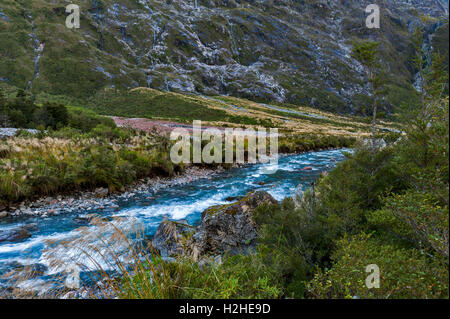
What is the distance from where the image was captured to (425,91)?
4.86 m

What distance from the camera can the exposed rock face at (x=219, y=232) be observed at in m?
6.28

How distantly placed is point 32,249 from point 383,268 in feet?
28.7

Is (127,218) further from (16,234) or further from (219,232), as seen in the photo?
(16,234)

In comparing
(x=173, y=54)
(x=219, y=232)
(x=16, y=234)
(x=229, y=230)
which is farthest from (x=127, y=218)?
(x=173, y=54)

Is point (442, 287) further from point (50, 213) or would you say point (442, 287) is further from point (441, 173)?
point (50, 213)

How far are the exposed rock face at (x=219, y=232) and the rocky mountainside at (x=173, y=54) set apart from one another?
85.8m

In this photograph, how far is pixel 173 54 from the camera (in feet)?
457

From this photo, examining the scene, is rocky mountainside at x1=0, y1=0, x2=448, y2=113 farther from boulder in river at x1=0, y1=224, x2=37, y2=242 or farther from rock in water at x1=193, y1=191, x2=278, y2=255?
rock in water at x1=193, y1=191, x2=278, y2=255

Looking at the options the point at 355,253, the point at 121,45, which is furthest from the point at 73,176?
the point at 121,45

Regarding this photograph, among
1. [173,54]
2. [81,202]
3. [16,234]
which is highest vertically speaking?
[173,54]

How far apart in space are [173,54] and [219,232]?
151 metres

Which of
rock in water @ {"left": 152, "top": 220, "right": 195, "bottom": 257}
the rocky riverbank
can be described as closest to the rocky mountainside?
the rocky riverbank

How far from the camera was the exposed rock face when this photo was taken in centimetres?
628

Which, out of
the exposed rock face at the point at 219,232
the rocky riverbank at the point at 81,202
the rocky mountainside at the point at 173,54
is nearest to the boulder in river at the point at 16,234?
the rocky riverbank at the point at 81,202
